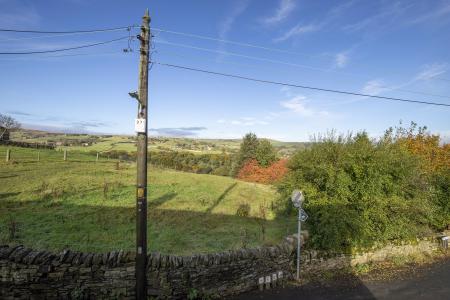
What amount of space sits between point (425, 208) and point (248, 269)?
10.1 m

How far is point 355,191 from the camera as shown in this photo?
1438cm

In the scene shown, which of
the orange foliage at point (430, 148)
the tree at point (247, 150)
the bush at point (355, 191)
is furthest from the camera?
the tree at point (247, 150)

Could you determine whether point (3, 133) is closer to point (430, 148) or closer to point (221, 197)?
point (221, 197)

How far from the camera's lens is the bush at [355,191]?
13.7 meters

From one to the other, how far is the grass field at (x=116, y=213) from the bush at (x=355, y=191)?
2941 millimetres

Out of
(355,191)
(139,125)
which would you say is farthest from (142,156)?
(355,191)

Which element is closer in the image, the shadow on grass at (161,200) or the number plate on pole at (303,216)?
the number plate on pole at (303,216)

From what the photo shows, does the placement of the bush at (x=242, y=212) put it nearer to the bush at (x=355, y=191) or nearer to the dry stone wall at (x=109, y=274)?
the bush at (x=355, y=191)

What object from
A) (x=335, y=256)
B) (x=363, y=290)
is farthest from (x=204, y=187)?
(x=363, y=290)

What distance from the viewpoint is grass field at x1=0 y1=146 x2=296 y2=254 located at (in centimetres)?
1322

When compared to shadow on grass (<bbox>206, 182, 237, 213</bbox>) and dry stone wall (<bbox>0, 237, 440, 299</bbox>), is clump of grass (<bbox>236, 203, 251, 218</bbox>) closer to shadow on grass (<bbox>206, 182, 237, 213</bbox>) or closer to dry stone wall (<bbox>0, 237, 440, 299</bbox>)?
shadow on grass (<bbox>206, 182, 237, 213</bbox>)

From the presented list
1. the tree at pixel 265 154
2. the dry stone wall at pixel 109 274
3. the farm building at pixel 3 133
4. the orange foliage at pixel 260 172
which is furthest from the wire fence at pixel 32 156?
the tree at pixel 265 154

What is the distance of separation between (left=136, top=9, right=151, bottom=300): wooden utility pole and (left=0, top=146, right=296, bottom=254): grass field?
142 inches

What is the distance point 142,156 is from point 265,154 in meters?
45.7
